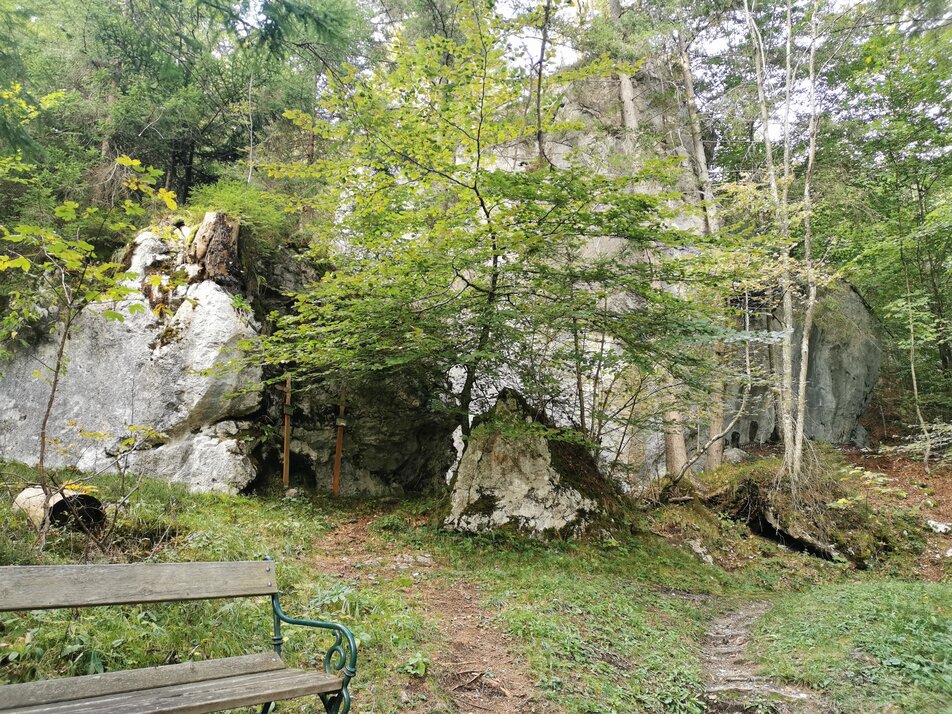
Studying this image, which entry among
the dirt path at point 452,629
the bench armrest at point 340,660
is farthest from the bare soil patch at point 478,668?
the bench armrest at point 340,660

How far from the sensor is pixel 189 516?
612 cm

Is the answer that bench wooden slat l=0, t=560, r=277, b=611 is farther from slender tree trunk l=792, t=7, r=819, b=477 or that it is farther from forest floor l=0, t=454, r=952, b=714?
slender tree trunk l=792, t=7, r=819, b=477

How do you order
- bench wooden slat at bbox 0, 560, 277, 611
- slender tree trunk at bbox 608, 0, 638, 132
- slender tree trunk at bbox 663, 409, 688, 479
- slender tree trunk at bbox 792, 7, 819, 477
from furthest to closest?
slender tree trunk at bbox 608, 0, 638, 132 → slender tree trunk at bbox 663, 409, 688, 479 → slender tree trunk at bbox 792, 7, 819, 477 → bench wooden slat at bbox 0, 560, 277, 611

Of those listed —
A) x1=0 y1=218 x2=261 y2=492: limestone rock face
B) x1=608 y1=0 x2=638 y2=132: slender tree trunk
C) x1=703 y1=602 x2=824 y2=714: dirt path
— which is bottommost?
x1=703 y1=602 x2=824 y2=714: dirt path

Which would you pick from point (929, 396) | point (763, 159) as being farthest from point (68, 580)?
point (929, 396)

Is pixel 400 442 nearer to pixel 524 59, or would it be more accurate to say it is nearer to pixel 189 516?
pixel 189 516

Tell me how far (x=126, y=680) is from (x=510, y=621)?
313 cm

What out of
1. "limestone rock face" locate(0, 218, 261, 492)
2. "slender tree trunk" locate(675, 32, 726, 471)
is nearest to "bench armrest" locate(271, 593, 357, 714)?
"limestone rock face" locate(0, 218, 261, 492)

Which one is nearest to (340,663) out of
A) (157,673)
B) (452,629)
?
(157,673)

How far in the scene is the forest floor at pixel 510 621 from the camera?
3406 millimetres

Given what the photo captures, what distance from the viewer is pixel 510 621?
467cm

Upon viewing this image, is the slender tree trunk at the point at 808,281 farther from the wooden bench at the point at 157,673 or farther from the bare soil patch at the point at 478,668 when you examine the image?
the wooden bench at the point at 157,673

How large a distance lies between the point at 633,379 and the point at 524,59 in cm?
589

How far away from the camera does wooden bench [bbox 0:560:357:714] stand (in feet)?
7.12
